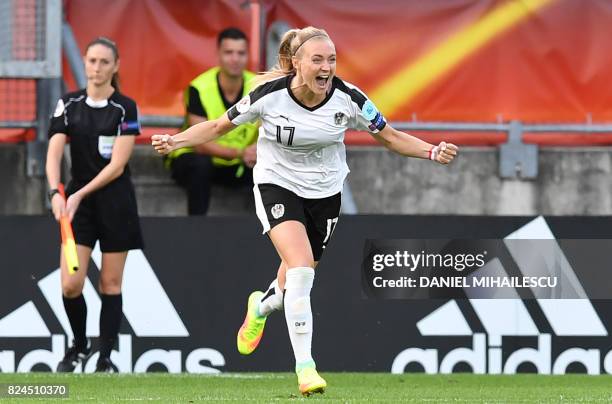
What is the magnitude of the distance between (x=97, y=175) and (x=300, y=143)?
2.09 meters

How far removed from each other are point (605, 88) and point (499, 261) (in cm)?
227

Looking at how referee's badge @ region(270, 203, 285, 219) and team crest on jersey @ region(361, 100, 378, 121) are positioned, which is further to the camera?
team crest on jersey @ region(361, 100, 378, 121)

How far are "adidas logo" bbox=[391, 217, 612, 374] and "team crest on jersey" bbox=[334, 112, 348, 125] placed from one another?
2.81m

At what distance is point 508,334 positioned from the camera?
10828 mm

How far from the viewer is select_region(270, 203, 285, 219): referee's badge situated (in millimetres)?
8328

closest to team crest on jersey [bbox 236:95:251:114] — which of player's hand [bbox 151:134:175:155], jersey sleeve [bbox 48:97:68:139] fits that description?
player's hand [bbox 151:134:175:155]

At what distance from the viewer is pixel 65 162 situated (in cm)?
1202

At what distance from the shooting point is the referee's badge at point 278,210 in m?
8.33

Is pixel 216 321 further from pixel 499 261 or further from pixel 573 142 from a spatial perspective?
pixel 573 142

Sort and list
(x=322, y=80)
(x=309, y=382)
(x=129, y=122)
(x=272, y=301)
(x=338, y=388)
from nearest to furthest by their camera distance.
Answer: (x=309, y=382), (x=322, y=80), (x=338, y=388), (x=272, y=301), (x=129, y=122)

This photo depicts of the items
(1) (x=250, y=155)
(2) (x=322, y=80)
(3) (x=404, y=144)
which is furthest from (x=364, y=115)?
(1) (x=250, y=155)

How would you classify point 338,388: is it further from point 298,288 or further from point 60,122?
point 60,122

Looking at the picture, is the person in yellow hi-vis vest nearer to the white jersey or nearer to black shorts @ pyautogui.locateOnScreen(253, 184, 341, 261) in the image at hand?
black shorts @ pyautogui.locateOnScreen(253, 184, 341, 261)

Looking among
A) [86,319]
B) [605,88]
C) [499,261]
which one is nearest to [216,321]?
[86,319]
